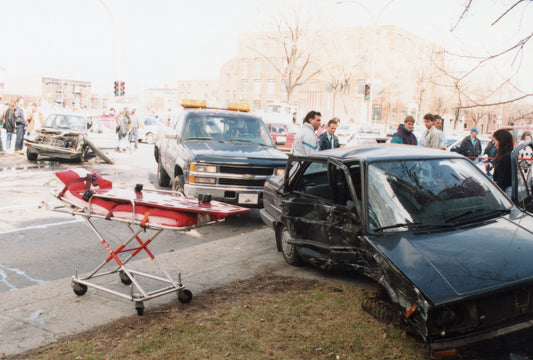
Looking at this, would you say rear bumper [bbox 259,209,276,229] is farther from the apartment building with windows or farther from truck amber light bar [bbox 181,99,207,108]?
the apartment building with windows

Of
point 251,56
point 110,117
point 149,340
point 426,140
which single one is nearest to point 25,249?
point 149,340

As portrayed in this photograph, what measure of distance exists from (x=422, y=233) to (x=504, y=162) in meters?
2.94

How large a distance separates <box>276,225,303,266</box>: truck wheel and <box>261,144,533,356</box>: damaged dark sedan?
1 cm

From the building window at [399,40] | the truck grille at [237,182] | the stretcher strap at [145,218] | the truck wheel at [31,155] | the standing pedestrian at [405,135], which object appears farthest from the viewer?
the building window at [399,40]

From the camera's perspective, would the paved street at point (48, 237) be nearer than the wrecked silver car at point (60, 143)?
Yes

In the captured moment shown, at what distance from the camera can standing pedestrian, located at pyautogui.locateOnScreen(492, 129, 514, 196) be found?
6.30m

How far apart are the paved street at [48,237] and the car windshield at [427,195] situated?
324 centimetres

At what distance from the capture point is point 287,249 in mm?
5953

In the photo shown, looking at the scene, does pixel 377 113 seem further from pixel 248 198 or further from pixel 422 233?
pixel 422 233

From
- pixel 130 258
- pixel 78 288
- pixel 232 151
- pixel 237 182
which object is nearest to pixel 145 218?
pixel 130 258

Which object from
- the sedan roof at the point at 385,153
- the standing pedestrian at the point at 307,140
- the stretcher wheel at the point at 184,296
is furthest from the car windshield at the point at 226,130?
the stretcher wheel at the point at 184,296

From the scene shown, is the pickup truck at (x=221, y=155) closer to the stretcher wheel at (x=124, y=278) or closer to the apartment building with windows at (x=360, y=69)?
the stretcher wheel at (x=124, y=278)

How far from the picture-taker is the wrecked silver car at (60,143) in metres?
15.4

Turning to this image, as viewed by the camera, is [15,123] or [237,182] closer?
[237,182]
